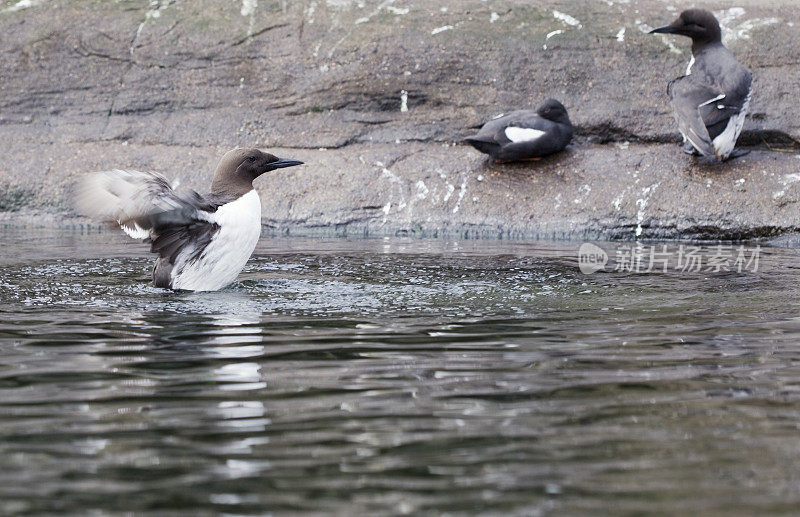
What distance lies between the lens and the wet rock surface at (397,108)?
10.7 metres

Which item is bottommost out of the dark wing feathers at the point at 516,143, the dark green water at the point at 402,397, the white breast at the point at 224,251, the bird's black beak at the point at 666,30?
the dark green water at the point at 402,397

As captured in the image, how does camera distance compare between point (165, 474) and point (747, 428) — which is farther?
point (747, 428)

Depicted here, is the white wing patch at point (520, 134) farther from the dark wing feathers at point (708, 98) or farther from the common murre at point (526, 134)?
the dark wing feathers at point (708, 98)

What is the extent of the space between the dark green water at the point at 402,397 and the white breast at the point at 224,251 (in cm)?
13

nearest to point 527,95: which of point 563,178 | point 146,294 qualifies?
point 563,178

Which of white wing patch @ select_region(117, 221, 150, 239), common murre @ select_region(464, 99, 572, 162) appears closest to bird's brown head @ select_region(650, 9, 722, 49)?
common murre @ select_region(464, 99, 572, 162)

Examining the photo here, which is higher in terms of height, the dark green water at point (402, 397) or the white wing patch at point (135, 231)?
the white wing patch at point (135, 231)

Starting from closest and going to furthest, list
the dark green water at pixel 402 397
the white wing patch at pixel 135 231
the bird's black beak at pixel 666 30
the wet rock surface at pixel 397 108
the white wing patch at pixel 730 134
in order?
the dark green water at pixel 402 397, the white wing patch at pixel 135 231, the white wing patch at pixel 730 134, the wet rock surface at pixel 397 108, the bird's black beak at pixel 666 30

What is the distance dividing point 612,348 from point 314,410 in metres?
1.63

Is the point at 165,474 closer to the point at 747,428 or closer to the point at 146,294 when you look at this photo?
the point at 747,428

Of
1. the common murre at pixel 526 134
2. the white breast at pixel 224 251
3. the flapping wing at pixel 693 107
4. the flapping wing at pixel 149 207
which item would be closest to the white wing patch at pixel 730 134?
the flapping wing at pixel 693 107

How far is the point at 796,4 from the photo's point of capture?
1284cm

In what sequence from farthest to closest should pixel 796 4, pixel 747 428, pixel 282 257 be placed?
1. pixel 796 4
2. pixel 282 257
3. pixel 747 428

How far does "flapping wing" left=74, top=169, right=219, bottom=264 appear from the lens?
5.79m
